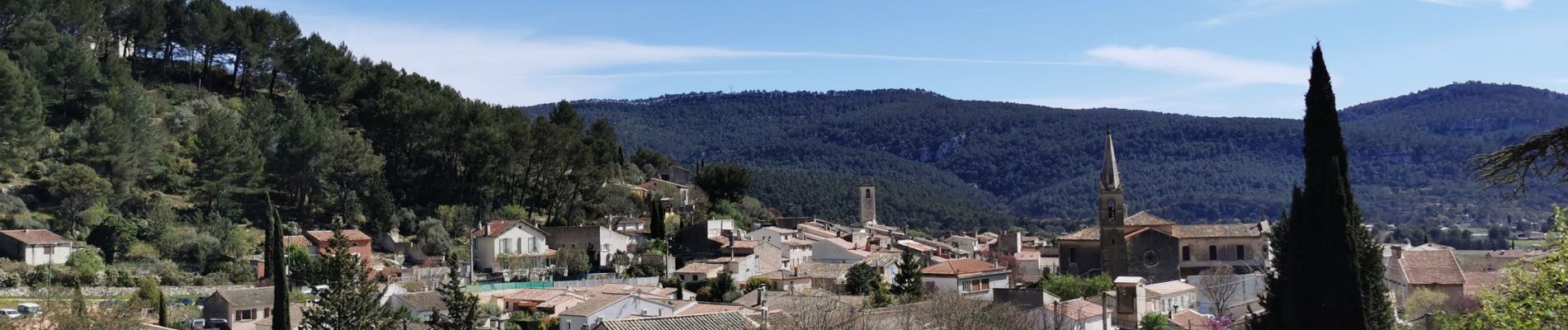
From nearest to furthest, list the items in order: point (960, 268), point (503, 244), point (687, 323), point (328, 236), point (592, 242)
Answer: point (687, 323) → point (960, 268) → point (328, 236) → point (503, 244) → point (592, 242)

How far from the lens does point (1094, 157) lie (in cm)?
17012

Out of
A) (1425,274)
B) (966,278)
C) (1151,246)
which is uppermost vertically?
(1425,274)

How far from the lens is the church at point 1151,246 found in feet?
200

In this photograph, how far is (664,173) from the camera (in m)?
93.0

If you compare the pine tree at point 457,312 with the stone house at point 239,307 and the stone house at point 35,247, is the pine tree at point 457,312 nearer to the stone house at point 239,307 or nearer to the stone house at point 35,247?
the stone house at point 239,307

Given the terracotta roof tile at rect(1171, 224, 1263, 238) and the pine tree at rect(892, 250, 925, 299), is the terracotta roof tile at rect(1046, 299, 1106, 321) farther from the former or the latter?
the terracotta roof tile at rect(1171, 224, 1263, 238)

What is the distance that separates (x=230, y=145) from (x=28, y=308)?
18.6m

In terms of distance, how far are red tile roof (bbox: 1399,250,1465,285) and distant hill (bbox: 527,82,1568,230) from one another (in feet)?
283

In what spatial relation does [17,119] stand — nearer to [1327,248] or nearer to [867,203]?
[1327,248]

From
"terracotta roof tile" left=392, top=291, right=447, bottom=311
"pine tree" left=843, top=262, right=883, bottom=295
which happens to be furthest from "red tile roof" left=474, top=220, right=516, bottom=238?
"terracotta roof tile" left=392, top=291, right=447, bottom=311

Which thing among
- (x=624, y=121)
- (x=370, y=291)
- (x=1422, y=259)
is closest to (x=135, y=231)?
(x=370, y=291)

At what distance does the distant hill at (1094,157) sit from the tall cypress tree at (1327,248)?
105353 mm

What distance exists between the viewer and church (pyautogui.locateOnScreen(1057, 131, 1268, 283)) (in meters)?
60.8

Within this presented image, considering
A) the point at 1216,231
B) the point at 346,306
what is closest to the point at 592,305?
the point at 346,306
